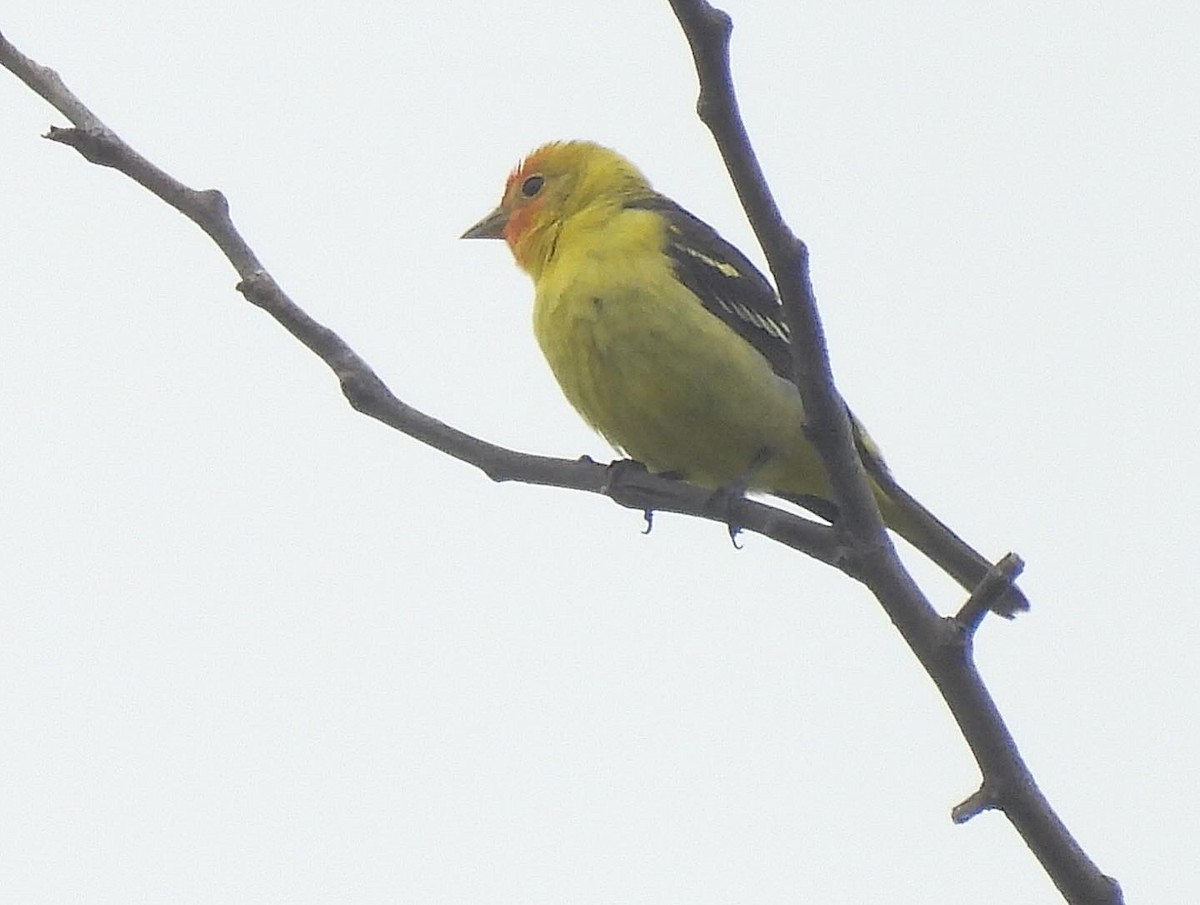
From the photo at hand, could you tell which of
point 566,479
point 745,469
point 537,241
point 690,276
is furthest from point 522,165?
point 566,479

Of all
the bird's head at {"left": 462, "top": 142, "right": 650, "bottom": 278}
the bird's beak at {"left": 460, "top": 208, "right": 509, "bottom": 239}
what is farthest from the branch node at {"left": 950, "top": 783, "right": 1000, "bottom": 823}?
the bird's beak at {"left": 460, "top": 208, "right": 509, "bottom": 239}

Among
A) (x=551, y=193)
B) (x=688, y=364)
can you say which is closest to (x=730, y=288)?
(x=688, y=364)

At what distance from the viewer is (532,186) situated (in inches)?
255

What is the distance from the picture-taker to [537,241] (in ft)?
19.2

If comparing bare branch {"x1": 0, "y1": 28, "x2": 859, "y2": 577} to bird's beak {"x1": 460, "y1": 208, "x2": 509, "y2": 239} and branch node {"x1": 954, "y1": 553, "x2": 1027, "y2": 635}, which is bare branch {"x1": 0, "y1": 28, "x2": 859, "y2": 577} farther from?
bird's beak {"x1": 460, "y1": 208, "x2": 509, "y2": 239}

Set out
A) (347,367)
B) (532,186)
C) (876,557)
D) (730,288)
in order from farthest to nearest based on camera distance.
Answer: (532,186)
(730,288)
(347,367)
(876,557)

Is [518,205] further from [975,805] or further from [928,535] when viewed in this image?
[975,805]

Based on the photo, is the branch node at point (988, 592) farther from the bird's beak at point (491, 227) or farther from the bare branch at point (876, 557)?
the bird's beak at point (491, 227)

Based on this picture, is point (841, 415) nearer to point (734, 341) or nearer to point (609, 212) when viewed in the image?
point (734, 341)

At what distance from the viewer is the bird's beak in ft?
21.0

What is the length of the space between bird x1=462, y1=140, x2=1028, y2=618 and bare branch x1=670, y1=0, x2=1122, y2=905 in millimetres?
1753

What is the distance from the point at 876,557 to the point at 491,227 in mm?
3828

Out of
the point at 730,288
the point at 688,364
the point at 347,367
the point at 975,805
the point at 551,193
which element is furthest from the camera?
the point at 551,193

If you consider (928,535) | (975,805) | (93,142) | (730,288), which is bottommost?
(975,805)
